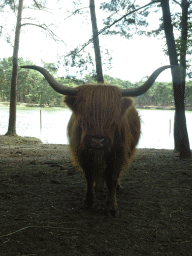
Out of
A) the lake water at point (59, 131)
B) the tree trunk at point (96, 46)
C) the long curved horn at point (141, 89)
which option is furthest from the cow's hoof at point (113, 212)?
the tree trunk at point (96, 46)

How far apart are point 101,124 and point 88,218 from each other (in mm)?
1182

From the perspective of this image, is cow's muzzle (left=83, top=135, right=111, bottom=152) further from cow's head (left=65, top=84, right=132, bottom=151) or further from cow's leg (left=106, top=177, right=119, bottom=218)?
cow's leg (left=106, top=177, right=119, bottom=218)

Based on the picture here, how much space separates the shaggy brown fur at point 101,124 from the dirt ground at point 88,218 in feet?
1.36

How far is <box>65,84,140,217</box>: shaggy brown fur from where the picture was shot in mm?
2477

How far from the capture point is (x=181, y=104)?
6.32 metres

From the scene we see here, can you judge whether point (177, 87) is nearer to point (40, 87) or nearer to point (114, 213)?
point (114, 213)

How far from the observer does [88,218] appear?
2809 millimetres

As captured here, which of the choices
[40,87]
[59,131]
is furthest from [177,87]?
[40,87]

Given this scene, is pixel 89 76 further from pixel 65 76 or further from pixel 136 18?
pixel 136 18

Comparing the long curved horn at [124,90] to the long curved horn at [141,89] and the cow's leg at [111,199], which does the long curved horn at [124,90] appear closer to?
the long curved horn at [141,89]

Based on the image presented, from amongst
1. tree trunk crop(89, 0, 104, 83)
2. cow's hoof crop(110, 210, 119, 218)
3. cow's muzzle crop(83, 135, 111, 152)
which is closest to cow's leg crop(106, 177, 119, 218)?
cow's hoof crop(110, 210, 119, 218)

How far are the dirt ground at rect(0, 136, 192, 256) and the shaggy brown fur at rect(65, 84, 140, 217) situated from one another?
42cm

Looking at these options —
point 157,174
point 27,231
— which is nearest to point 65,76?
point 157,174

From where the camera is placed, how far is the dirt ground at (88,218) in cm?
219
